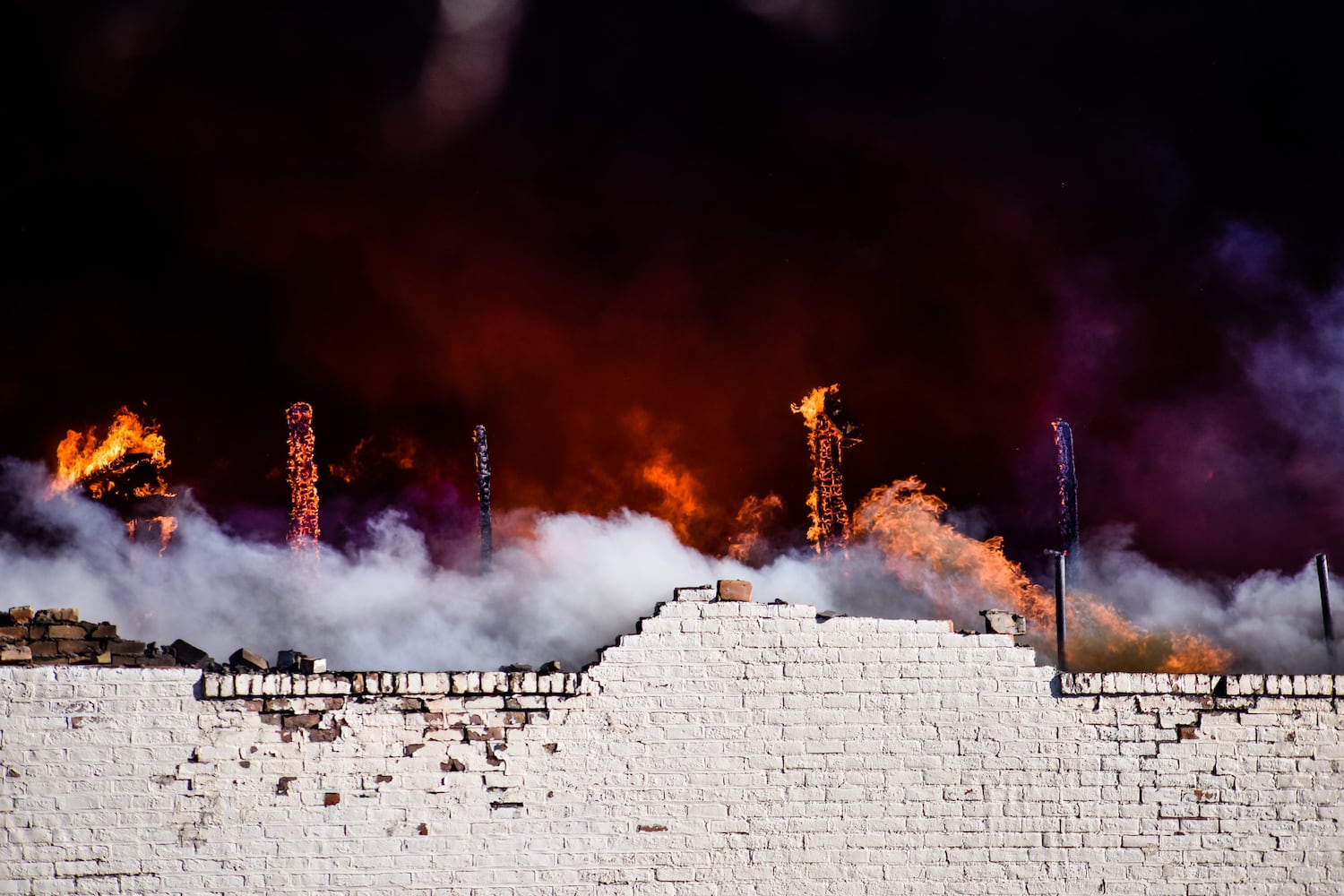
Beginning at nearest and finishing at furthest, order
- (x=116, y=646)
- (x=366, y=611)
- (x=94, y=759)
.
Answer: (x=94, y=759) < (x=116, y=646) < (x=366, y=611)

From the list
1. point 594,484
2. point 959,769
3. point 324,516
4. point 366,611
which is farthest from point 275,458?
point 959,769

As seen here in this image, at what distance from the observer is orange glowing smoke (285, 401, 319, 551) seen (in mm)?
26312

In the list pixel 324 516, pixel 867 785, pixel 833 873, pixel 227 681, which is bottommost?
pixel 833 873

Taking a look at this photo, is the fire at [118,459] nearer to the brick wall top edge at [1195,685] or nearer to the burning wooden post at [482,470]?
the burning wooden post at [482,470]

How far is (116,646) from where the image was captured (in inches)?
453

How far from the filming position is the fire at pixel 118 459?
26109 millimetres

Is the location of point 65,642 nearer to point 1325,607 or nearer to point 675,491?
point 675,491

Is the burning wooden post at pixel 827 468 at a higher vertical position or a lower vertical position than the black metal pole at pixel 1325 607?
higher

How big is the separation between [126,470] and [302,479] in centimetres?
367

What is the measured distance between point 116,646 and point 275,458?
15280mm

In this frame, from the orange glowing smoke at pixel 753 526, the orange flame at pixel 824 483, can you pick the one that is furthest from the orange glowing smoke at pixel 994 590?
the orange glowing smoke at pixel 753 526

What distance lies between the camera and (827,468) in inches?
1066

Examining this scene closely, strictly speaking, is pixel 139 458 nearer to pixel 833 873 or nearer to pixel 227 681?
pixel 227 681

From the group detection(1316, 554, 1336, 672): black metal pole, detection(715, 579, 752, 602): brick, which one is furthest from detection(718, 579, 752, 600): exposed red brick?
detection(1316, 554, 1336, 672): black metal pole
